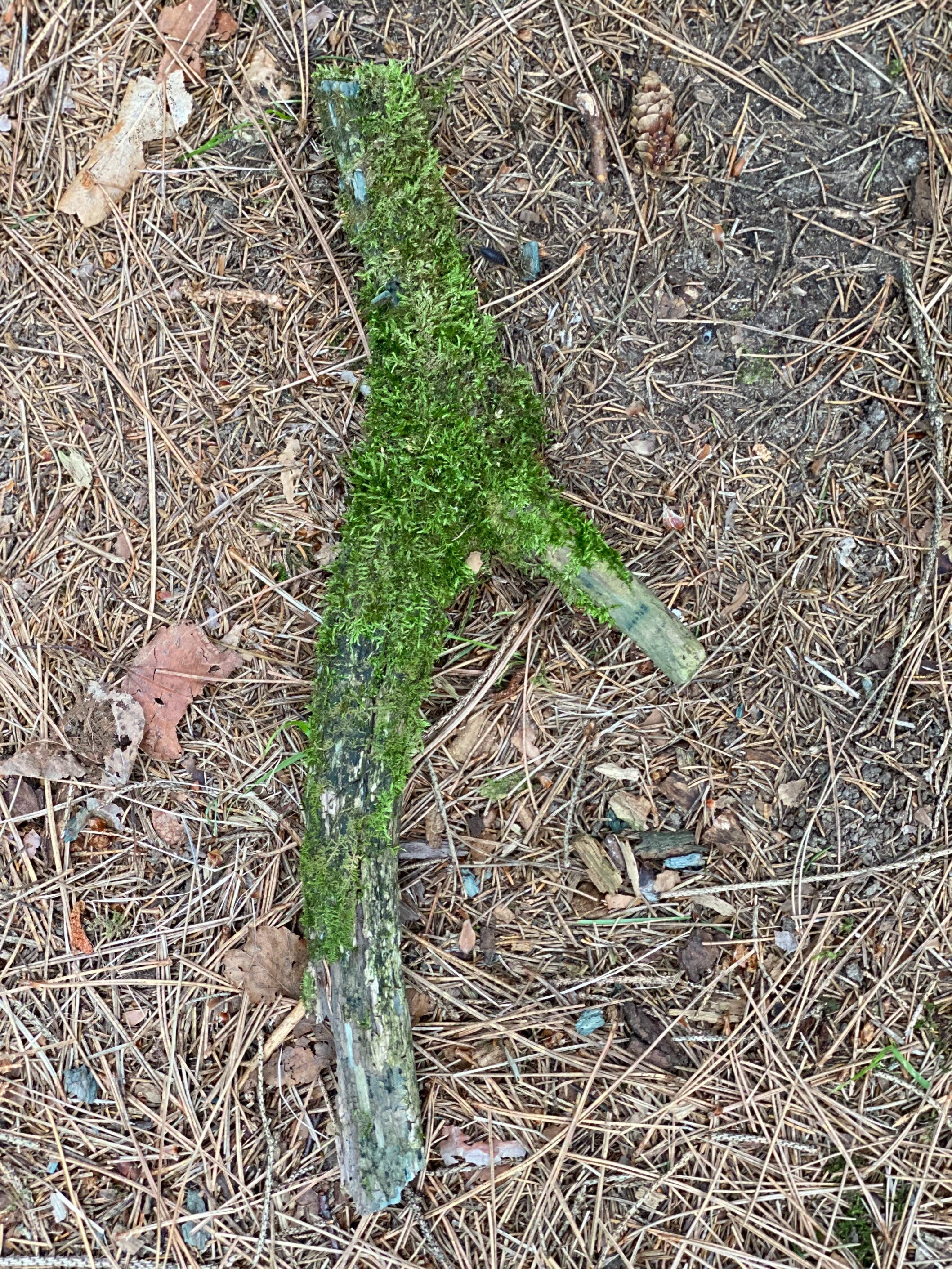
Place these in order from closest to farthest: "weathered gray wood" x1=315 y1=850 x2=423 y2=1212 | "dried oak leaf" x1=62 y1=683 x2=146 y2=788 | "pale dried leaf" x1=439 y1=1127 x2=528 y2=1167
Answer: "weathered gray wood" x1=315 y1=850 x2=423 y2=1212 < "pale dried leaf" x1=439 y1=1127 x2=528 y2=1167 < "dried oak leaf" x1=62 y1=683 x2=146 y2=788

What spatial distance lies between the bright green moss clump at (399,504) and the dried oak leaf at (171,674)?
43 centimetres

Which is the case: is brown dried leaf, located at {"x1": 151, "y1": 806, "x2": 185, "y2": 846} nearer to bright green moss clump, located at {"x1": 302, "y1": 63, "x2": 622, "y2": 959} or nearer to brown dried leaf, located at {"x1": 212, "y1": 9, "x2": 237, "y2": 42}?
bright green moss clump, located at {"x1": 302, "y1": 63, "x2": 622, "y2": 959}

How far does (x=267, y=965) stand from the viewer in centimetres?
262

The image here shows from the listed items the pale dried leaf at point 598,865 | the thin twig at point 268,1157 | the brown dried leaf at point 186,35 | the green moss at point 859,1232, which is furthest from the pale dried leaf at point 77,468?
the green moss at point 859,1232

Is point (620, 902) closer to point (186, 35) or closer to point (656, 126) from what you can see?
point (656, 126)

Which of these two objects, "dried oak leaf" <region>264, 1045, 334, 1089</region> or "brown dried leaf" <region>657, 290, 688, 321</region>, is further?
"brown dried leaf" <region>657, 290, 688, 321</region>

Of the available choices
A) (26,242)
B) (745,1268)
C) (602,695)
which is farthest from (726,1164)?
(26,242)

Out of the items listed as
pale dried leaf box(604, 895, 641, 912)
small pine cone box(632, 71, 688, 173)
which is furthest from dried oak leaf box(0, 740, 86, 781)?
small pine cone box(632, 71, 688, 173)

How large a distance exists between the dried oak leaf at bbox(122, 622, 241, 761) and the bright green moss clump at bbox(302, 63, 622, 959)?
0.43m

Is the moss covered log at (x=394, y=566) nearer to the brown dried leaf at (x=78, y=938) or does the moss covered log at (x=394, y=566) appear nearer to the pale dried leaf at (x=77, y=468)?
the brown dried leaf at (x=78, y=938)

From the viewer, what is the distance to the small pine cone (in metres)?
2.60

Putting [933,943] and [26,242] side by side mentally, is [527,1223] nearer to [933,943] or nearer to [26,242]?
[933,943]

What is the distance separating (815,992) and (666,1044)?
52 centimetres

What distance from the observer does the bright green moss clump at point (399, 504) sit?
2.46 metres
